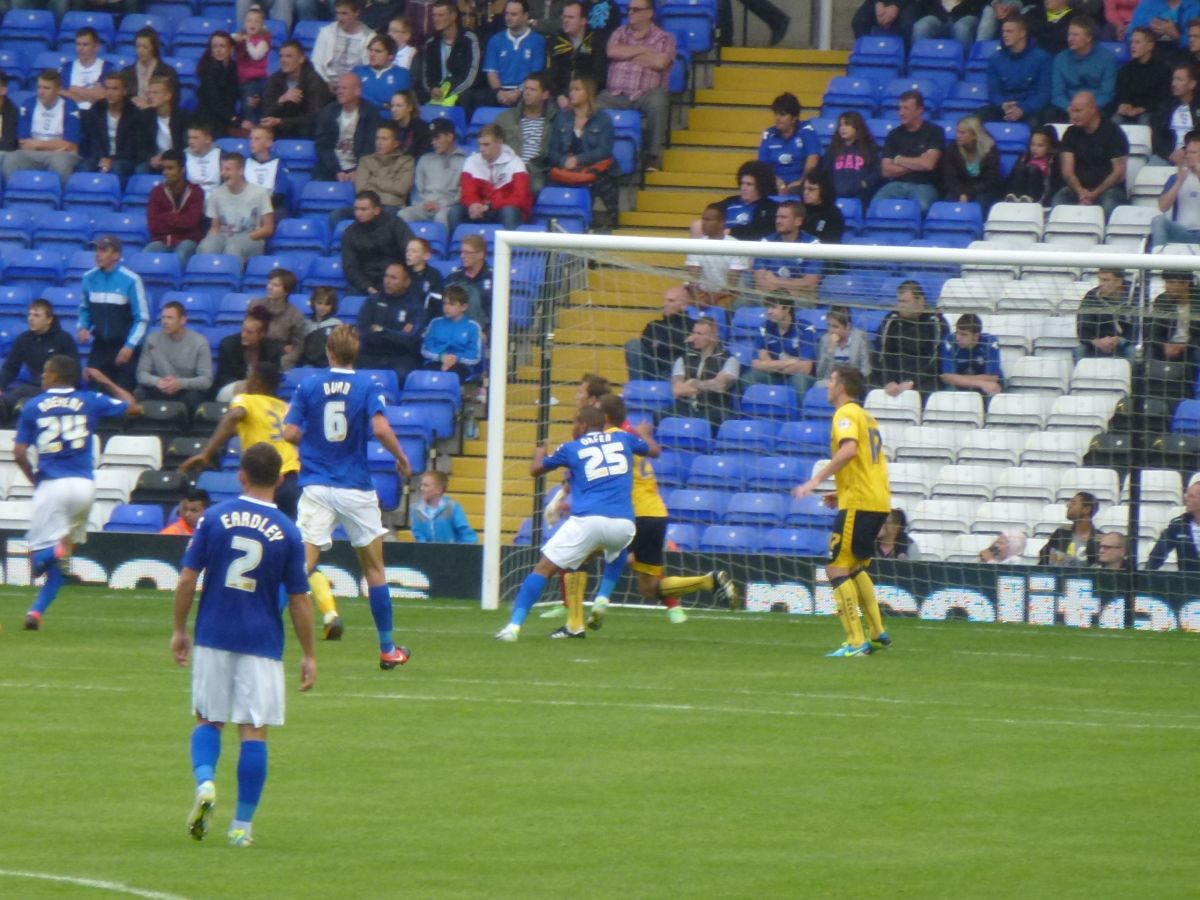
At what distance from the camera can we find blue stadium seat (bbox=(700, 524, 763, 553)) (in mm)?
18234

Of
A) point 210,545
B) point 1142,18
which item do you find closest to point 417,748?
point 210,545

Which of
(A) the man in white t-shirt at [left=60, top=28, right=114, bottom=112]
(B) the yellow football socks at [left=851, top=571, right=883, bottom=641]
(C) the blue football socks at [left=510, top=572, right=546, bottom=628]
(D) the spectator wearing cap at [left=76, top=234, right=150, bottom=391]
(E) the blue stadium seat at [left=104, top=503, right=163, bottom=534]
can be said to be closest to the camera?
(B) the yellow football socks at [left=851, top=571, right=883, bottom=641]

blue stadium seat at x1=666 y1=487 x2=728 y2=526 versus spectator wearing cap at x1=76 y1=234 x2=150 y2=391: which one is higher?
spectator wearing cap at x1=76 y1=234 x2=150 y2=391

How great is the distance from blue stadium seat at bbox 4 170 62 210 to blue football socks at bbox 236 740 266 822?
16.3 m

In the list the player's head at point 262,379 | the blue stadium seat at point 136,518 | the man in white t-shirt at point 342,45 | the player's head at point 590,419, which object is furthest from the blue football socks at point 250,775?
the man in white t-shirt at point 342,45

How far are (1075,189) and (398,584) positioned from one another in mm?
7405

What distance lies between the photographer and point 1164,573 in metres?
17.1

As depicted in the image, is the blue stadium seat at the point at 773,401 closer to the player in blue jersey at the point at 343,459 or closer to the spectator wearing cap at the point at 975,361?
the spectator wearing cap at the point at 975,361

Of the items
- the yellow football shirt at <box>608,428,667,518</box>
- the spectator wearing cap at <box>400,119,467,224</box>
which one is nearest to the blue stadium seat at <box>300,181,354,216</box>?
the spectator wearing cap at <box>400,119,467,224</box>

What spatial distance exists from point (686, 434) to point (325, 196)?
18.2ft

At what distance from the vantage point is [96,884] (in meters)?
7.11

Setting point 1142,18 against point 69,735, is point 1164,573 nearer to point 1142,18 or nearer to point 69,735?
point 1142,18

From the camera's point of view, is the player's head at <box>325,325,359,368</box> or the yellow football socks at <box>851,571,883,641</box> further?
the yellow football socks at <box>851,571,883,641</box>

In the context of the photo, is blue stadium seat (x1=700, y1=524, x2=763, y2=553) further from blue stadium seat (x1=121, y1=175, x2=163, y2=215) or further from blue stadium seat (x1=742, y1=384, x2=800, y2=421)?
blue stadium seat (x1=121, y1=175, x2=163, y2=215)
